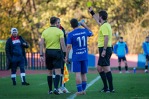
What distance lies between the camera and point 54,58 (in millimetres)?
15523

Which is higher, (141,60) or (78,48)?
(78,48)

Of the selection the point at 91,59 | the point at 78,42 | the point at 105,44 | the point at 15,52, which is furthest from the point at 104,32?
the point at 91,59

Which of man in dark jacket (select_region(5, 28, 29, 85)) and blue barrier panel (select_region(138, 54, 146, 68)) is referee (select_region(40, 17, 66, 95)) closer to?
man in dark jacket (select_region(5, 28, 29, 85))

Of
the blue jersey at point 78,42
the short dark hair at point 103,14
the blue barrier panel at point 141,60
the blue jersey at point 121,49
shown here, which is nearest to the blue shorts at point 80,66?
the blue jersey at point 78,42

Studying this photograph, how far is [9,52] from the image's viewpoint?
21.1m

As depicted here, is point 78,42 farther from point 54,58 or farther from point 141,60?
point 141,60

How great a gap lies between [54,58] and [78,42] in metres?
0.93

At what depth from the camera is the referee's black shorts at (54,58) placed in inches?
609

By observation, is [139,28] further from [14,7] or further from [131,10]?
[14,7]

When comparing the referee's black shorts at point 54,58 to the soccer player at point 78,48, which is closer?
the soccer player at point 78,48

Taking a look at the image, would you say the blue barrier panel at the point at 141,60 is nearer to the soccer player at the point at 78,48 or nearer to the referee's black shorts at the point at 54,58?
the referee's black shorts at the point at 54,58

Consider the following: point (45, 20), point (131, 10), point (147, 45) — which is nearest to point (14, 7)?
point (45, 20)

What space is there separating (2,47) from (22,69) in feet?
56.5

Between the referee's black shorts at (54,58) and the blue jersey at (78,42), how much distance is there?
1.99ft
